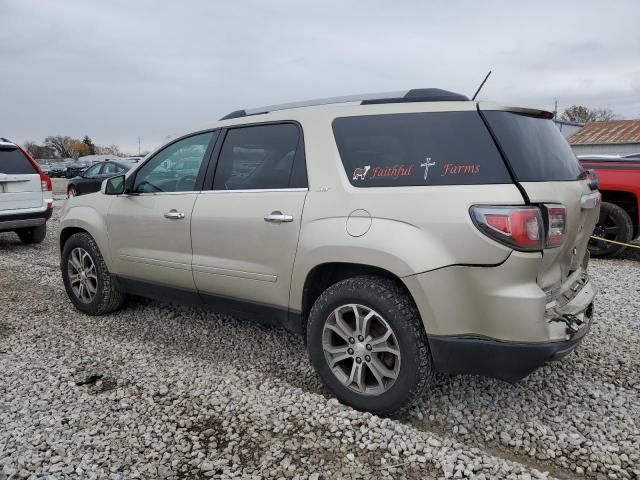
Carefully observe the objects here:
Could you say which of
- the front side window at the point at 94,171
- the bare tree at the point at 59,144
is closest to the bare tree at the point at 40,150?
the bare tree at the point at 59,144

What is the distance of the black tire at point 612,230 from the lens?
6.77 meters

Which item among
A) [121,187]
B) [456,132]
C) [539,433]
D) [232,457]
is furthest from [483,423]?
[121,187]

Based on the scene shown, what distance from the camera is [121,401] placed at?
116 inches

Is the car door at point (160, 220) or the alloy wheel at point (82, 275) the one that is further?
the alloy wheel at point (82, 275)

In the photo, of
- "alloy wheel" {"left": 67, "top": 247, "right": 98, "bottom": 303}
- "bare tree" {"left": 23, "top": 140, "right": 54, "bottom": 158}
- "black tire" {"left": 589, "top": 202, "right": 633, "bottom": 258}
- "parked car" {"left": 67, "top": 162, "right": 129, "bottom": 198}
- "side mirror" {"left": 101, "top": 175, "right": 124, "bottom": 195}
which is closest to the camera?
"side mirror" {"left": 101, "top": 175, "right": 124, "bottom": 195}

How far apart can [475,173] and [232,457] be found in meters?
1.88

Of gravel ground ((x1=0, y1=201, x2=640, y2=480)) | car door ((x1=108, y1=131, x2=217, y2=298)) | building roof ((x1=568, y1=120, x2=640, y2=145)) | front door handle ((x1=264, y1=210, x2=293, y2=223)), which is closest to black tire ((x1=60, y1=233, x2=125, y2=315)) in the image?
car door ((x1=108, y1=131, x2=217, y2=298))

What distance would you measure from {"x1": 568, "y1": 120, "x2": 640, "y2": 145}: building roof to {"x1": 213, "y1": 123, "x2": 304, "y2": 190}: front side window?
105 feet

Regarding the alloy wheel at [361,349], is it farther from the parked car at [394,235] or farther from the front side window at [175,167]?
the front side window at [175,167]

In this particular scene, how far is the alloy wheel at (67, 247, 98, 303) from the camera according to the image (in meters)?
4.52

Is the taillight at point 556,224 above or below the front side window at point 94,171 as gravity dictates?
above

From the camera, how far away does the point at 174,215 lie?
12.0 feet

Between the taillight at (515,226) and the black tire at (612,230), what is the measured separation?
208 inches

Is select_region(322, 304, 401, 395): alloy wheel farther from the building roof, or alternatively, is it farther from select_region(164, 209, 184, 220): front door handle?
the building roof
